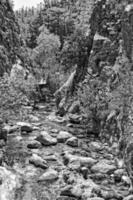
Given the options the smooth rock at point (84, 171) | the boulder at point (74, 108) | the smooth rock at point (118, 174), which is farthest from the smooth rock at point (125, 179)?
the boulder at point (74, 108)

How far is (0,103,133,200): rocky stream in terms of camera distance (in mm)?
15968

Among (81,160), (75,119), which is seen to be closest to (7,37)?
(75,119)

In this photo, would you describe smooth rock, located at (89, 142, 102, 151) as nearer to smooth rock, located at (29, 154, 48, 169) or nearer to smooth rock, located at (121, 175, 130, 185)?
smooth rock, located at (29, 154, 48, 169)

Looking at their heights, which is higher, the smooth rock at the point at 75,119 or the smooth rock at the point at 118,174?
the smooth rock at the point at 118,174

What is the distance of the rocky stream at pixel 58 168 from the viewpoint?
52.4 feet

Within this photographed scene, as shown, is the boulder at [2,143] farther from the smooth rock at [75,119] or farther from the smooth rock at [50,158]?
the smooth rock at [75,119]

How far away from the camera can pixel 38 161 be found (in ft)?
66.3

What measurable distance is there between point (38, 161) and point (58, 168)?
4.56ft

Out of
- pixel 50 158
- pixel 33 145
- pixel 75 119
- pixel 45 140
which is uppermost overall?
pixel 50 158

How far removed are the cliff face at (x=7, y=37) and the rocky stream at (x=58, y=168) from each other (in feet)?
66.0

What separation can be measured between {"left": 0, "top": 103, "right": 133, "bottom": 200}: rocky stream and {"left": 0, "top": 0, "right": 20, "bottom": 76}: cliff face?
793 inches

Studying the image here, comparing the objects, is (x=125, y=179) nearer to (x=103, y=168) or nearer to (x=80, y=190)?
(x=103, y=168)

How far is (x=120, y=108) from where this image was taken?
968 inches

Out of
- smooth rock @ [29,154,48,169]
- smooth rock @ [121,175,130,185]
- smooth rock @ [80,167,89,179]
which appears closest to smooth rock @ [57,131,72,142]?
smooth rock @ [29,154,48,169]
